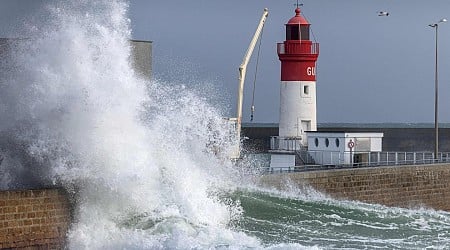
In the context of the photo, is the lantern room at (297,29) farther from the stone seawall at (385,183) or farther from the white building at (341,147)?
the stone seawall at (385,183)

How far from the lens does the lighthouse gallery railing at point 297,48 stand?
22938 millimetres

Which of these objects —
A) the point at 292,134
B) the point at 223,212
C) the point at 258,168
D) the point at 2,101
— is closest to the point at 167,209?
the point at 223,212

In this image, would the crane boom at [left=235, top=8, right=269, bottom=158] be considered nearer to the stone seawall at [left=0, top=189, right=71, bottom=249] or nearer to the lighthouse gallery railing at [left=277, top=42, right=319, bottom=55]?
the lighthouse gallery railing at [left=277, top=42, right=319, bottom=55]

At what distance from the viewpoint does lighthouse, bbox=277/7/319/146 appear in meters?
23.0

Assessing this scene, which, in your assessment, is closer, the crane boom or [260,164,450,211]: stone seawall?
[260,164,450,211]: stone seawall

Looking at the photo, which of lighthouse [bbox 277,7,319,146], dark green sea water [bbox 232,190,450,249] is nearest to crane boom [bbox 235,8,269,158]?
lighthouse [bbox 277,7,319,146]

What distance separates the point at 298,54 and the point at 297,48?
160 millimetres

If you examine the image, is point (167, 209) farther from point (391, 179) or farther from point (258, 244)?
point (391, 179)

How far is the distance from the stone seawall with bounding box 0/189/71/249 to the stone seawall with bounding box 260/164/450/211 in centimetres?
501

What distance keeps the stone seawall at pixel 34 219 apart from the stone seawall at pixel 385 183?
501cm

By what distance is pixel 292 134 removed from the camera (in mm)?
23094

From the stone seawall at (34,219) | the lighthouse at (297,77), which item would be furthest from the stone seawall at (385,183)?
the stone seawall at (34,219)

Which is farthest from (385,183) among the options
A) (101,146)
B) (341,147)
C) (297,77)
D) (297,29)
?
(101,146)

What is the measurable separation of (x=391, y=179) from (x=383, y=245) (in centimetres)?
586
